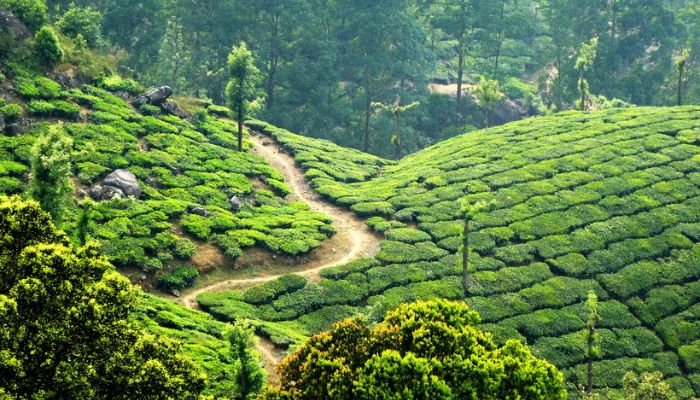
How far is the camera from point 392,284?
4734 cm

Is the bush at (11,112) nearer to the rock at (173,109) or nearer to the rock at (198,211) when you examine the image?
the rock at (198,211)

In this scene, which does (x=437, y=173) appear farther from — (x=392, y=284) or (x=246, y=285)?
(x=246, y=285)

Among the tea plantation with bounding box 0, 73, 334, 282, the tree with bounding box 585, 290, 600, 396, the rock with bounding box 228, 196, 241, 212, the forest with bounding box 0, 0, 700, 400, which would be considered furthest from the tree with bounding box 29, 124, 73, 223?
the tree with bounding box 585, 290, 600, 396

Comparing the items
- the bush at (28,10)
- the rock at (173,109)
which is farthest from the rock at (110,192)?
the bush at (28,10)

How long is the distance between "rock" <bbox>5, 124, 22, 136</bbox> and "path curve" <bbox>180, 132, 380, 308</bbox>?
1938 centimetres

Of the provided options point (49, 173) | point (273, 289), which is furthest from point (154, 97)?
point (49, 173)

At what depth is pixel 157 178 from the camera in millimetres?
53656

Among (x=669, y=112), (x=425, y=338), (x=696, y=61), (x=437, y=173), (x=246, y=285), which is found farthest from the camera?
(x=696, y=61)

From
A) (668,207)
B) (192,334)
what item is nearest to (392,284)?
(192,334)

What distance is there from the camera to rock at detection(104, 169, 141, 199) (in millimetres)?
49125

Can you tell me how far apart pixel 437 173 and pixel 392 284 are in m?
21.8

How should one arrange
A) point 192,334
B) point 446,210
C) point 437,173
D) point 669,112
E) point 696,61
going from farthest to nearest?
point 696,61 < point 669,112 < point 437,173 < point 446,210 < point 192,334

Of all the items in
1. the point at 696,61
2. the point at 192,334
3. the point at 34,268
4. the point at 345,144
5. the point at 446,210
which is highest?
the point at 696,61

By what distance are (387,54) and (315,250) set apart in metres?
55.1
